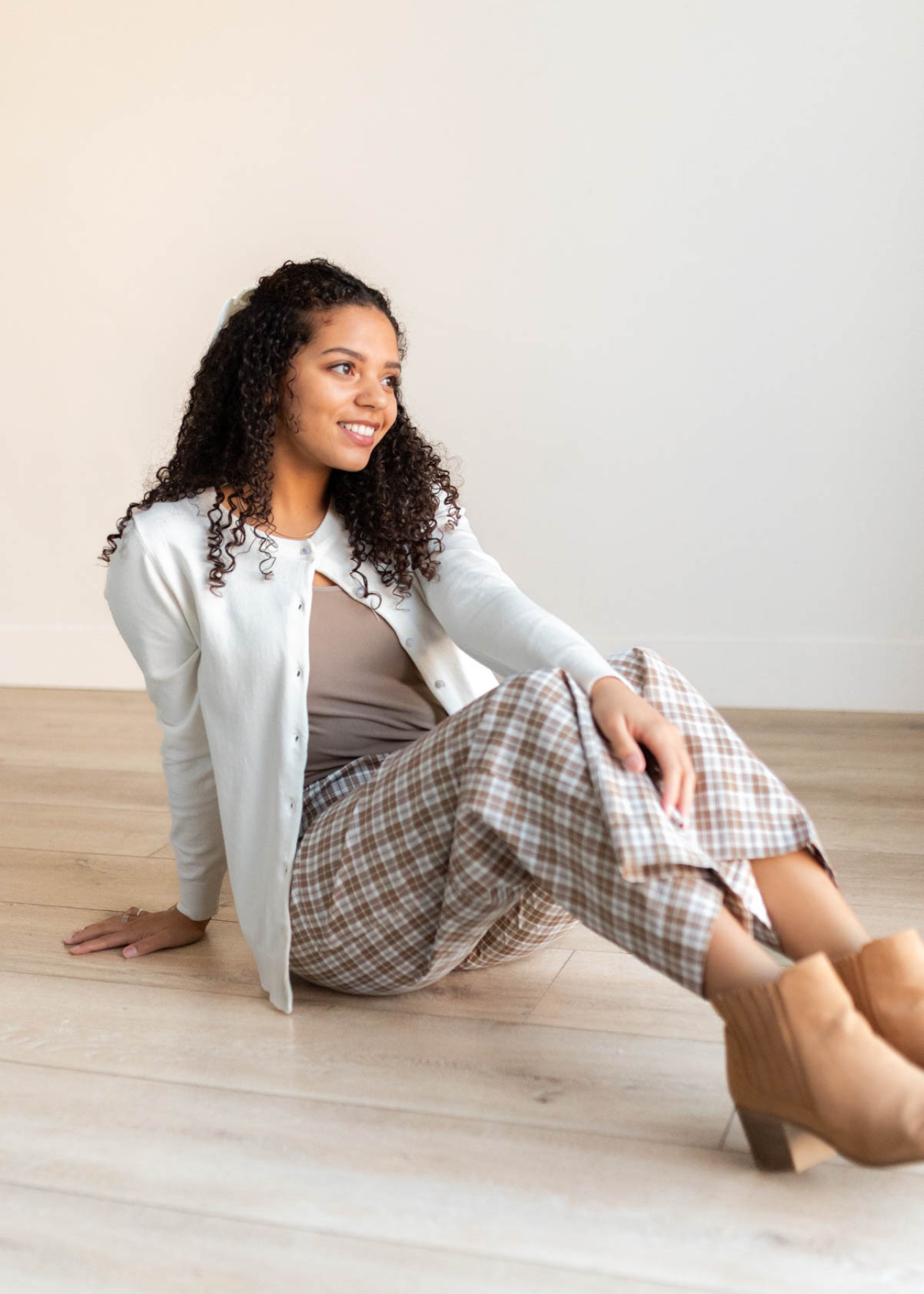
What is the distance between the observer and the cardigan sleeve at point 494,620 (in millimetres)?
1271

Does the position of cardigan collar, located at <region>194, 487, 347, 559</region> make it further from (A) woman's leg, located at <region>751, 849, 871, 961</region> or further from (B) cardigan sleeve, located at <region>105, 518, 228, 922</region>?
(A) woman's leg, located at <region>751, 849, 871, 961</region>

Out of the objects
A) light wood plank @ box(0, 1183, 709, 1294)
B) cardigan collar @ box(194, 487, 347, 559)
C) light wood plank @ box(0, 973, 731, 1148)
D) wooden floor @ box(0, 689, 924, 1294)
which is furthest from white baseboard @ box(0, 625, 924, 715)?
light wood plank @ box(0, 1183, 709, 1294)

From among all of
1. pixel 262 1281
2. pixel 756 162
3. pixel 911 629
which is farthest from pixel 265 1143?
pixel 756 162

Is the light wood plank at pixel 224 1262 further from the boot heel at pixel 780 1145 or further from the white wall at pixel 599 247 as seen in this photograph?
the white wall at pixel 599 247

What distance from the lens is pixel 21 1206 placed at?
3.64 feet

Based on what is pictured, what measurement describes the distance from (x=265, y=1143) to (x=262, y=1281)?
0.22 meters

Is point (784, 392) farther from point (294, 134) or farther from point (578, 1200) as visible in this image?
point (578, 1200)

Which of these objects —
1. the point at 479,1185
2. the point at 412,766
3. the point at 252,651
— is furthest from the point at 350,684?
the point at 479,1185

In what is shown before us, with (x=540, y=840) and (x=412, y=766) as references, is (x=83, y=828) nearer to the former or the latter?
(x=412, y=766)

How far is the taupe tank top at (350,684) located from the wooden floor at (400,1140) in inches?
12.3

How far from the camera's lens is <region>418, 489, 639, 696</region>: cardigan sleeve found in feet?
4.17

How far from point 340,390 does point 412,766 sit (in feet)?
1.62

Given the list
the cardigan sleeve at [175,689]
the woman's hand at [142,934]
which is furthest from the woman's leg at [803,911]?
the woman's hand at [142,934]

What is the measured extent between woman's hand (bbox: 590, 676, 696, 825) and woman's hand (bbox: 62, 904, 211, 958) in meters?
0.81
